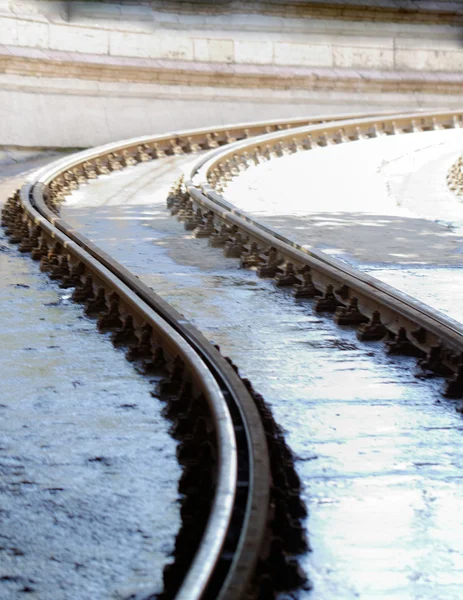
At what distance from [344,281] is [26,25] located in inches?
618

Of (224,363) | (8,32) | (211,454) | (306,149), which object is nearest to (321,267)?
(224,363)

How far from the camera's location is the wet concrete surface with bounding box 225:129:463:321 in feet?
28.3

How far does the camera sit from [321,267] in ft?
24.1

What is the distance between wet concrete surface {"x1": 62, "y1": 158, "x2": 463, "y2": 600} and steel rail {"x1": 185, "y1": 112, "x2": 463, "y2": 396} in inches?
7.1

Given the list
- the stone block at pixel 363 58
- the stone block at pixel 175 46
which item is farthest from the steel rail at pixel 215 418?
the stone block at pixel 363 58

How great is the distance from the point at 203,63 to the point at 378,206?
11788 mm

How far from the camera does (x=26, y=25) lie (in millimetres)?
20812

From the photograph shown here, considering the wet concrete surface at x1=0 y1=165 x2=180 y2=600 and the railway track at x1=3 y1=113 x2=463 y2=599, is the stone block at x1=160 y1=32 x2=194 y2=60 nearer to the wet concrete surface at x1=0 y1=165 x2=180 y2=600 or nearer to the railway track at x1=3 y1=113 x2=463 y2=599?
the railway track at x1=3 y1=113 x2=463 y2=599

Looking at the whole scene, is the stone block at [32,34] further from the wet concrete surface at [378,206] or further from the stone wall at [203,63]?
the wet concrete surface at [378,206]

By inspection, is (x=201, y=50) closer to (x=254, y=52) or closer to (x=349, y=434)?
(x=254, y=52)

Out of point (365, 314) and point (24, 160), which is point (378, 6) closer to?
point (24, 160)

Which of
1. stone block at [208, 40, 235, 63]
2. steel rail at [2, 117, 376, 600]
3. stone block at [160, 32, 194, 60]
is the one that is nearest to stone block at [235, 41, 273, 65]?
stone block at [208, 40, 235, 63]

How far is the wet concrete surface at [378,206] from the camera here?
864 cm

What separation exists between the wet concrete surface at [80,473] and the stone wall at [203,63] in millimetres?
15338
